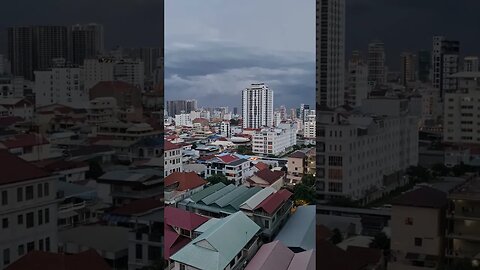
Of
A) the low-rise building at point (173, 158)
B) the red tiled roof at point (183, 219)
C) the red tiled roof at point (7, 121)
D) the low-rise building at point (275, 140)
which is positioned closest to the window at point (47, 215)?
the red tiled roof at point (7, 121)

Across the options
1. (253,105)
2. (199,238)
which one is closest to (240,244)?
(199,238)

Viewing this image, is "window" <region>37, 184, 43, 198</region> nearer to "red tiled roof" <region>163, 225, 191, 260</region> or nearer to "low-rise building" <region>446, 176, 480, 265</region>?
"red tiled roof" <region>163, 225, 191, 260</region>

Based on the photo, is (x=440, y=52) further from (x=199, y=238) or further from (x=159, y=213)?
(x=199, y=238)

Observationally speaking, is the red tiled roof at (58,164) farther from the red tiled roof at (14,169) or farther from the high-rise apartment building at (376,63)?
the high-rise apartment building at (376,63)

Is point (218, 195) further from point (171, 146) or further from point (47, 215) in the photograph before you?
point (47, 215)

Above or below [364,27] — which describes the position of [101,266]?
below

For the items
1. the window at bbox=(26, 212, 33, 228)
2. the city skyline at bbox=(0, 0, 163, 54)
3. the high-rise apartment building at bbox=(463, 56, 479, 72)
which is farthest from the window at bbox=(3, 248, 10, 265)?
the high-rise apartment building at bbox=(463, 56, 479, 72)

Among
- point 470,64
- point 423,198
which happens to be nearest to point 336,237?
point 423,198
